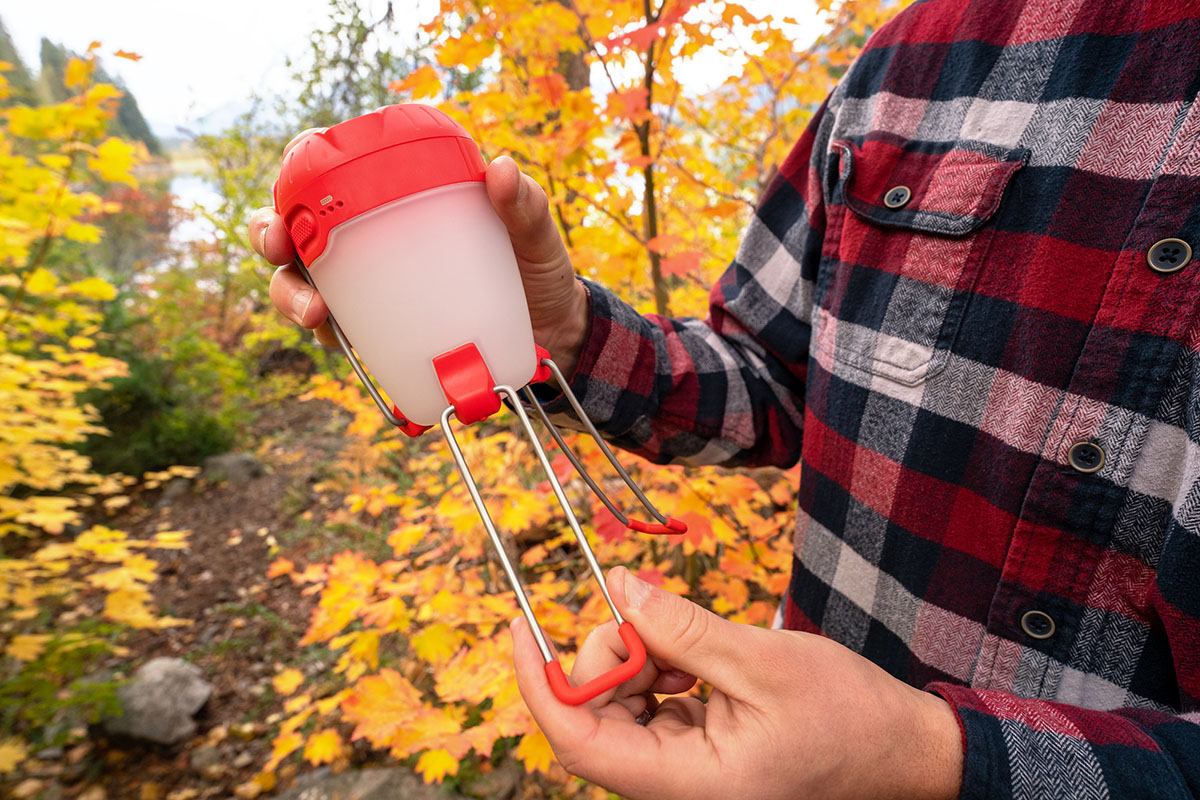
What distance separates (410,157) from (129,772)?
394 centimetres

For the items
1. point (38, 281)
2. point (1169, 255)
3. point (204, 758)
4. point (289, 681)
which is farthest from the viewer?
point (289, 681)

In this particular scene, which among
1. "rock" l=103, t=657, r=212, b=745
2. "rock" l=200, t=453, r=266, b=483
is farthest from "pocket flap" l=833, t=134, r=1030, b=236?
"rock" l=200, t=453, r=266, b=483

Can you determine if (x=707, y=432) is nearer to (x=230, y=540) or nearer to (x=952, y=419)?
(x=952, y=419)

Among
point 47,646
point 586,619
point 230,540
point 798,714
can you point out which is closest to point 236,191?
point 230,540

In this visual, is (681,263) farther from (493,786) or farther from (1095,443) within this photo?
(493,786)

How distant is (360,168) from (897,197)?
0.83 metres

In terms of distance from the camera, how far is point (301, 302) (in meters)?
0.81

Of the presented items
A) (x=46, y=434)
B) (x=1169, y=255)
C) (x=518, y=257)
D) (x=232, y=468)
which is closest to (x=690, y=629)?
(x=518, y=257)

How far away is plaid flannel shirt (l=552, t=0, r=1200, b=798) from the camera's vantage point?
0.66m

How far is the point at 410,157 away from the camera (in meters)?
0.70

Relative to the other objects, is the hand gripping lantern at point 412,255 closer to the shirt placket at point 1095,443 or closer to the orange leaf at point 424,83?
the shirt placket at point 1095,443

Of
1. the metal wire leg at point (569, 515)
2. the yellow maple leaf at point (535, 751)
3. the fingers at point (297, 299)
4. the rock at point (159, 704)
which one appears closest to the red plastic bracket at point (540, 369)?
the metal wire leg at point (569, 515)

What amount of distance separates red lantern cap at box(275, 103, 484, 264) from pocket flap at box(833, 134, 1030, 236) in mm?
→ 684

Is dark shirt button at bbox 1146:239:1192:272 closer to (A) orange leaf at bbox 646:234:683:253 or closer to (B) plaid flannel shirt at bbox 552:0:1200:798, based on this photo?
(B) plaid flannel shirt at bbox 552:0:1200:798
